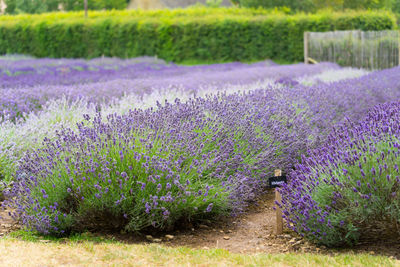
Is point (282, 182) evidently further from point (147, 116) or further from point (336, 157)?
point (147, 116)

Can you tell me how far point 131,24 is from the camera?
2669 cm

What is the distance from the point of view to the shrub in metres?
3.95

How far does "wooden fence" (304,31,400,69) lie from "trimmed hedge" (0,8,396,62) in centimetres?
201

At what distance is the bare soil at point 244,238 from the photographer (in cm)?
362

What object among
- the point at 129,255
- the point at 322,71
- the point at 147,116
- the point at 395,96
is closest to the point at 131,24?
the point at 322,71

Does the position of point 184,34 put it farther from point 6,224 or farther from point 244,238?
point 244,238

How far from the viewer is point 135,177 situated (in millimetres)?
4086

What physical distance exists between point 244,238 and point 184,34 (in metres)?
21.8

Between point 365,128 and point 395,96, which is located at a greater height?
point 365,128

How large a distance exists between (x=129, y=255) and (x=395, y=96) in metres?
6.82

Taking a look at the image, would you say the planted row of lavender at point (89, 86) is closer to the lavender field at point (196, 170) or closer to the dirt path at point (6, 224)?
the lavender field at point (196, 170)

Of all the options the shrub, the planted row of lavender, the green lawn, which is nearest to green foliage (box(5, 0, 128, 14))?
the planted row of lavender

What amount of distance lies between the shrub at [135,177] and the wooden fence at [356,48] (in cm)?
1470

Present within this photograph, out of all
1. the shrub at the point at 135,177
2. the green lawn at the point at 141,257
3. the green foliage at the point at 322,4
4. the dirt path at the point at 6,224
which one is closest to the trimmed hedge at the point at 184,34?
the green foliage at the point at 322,4
